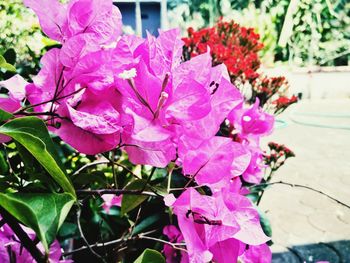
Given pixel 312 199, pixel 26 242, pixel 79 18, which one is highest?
pixel 79 18

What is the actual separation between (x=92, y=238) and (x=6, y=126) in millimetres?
541

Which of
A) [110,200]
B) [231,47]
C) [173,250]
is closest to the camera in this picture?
[173,250]

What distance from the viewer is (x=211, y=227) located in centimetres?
29

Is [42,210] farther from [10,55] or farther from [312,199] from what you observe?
[312,199]

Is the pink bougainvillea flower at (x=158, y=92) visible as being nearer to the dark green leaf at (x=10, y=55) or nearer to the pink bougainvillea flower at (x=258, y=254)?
the pink bougainvillea flower at (x=258, y=254)

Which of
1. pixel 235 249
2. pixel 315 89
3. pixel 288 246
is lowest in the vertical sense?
pixel 315 89

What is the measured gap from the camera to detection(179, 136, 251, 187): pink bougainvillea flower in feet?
1.02

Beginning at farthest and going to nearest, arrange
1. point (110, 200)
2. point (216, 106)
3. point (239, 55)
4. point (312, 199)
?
point (312, 199)
point (239, 55)
point (110, 200)
point (216, 106)

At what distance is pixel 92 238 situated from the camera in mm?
739

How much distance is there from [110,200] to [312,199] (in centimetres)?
183

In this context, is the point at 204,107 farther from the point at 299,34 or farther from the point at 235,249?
the point at 299,34

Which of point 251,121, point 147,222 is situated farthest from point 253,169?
point 147,222

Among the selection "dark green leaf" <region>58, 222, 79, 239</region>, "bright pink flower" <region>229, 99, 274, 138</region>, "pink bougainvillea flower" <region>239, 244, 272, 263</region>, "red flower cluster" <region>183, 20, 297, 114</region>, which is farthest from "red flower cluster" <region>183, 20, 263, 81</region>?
"pink bougainvillea flower" <region>239, 244, 272, 263</region>

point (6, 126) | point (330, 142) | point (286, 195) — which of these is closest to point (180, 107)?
point (6, 126)
